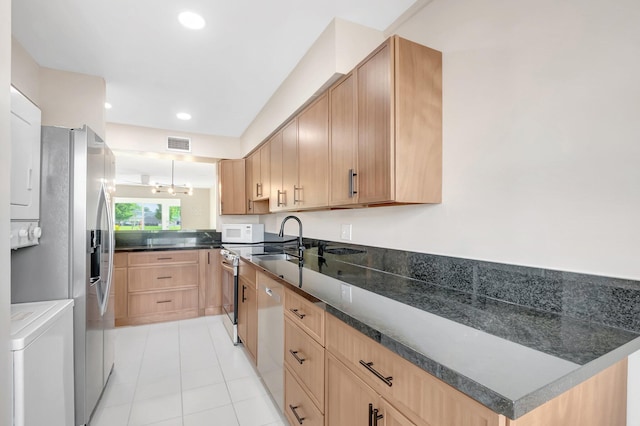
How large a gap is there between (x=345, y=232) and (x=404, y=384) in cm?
153

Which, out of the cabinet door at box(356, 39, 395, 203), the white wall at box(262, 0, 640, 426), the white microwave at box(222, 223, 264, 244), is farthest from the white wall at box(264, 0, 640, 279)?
the white microwave at box(222, 223, 264, 244)

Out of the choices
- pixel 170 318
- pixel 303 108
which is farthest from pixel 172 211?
pixel 303 108

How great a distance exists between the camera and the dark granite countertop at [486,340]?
0.64 metres

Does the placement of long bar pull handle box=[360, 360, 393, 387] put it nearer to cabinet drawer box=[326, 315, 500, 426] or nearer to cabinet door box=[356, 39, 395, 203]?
cabinet drawer box=[326, 315, 500, 426]

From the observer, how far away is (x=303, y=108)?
7.88 ft

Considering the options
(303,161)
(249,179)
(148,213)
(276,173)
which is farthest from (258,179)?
(148,213)

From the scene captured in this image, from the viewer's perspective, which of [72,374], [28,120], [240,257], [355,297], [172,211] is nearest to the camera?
[355,297]

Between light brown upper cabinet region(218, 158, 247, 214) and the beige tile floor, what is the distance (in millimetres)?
1714

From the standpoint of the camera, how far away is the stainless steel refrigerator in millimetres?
1637

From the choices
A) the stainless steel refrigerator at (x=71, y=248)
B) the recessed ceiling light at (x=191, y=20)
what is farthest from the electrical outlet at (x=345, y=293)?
the recessed ceiling light at (x=191, y=20)

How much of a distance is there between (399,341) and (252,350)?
1991mm

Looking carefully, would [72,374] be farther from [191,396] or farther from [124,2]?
[124,2]

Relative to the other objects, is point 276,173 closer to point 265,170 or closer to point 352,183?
point 265,170

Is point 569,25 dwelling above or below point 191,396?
above
